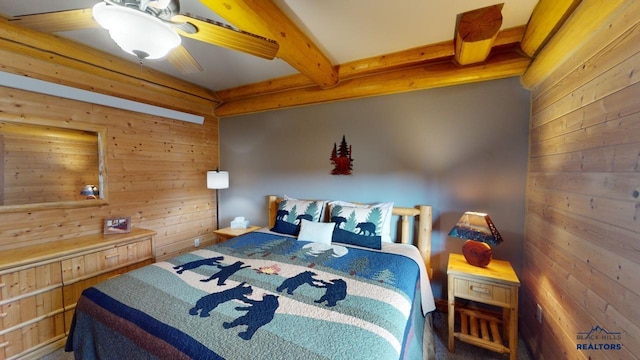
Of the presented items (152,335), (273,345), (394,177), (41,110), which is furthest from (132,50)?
(394,177)

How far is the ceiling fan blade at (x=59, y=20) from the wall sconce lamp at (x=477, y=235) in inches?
107

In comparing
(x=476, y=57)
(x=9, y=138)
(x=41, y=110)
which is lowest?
(x=9, y=138)

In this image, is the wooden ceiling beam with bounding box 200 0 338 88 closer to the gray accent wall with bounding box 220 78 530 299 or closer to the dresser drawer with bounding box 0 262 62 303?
the gray accent wall with bounding box 220 78 530 299

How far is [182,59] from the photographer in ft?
5.25

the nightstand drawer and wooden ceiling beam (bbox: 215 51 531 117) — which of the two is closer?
the nightstand drawer

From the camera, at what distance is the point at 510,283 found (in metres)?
1.65

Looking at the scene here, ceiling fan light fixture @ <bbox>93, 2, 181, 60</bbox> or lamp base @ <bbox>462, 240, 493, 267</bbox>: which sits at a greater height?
ceiling fan light fixture @ <bbox>93, 2, 181, 60</bbox>

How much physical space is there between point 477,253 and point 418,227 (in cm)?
57

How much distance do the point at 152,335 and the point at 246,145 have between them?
2.72 m

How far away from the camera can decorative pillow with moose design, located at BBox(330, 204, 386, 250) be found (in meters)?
2.18

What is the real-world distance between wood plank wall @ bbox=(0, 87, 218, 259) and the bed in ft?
4.13

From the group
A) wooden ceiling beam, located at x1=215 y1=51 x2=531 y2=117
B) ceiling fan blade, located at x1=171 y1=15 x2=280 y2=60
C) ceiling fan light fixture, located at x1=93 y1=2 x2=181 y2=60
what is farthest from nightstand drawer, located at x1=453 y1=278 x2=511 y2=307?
ceiling fan light fixture, located at x1=93 y1=2 x2=181 y2=60

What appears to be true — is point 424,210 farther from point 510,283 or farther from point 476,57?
point 476,57

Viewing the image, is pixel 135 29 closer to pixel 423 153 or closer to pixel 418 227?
pixel 423 153
